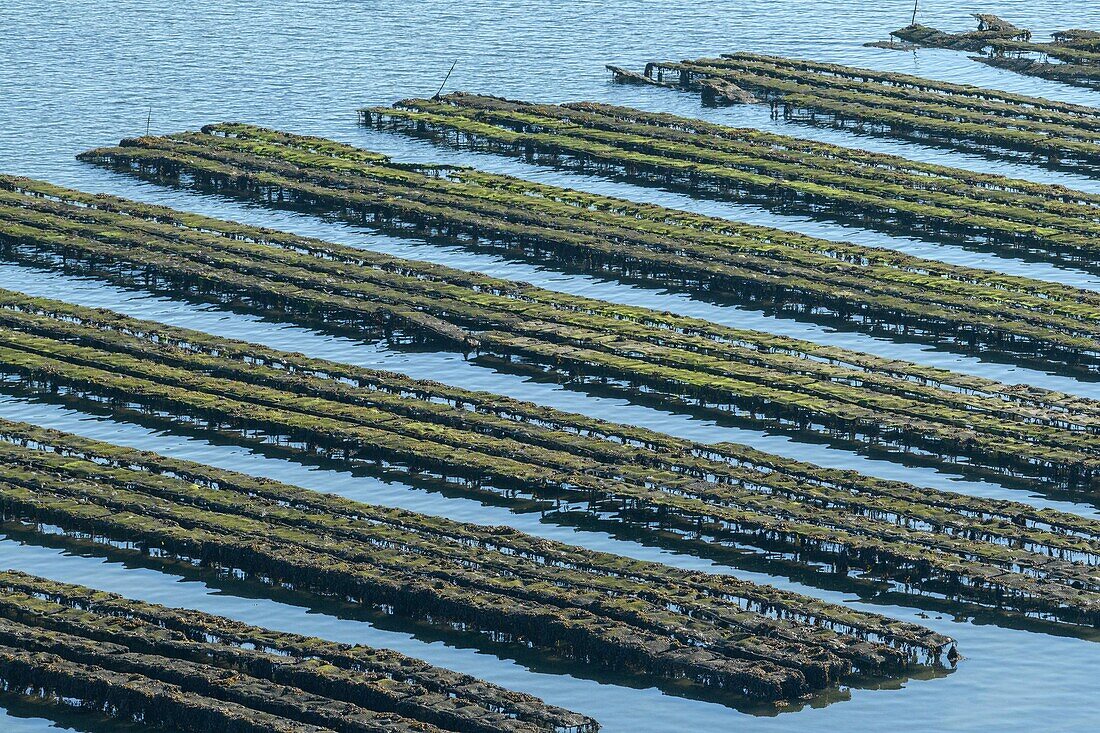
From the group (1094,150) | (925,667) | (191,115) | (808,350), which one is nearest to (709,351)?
(808,350)

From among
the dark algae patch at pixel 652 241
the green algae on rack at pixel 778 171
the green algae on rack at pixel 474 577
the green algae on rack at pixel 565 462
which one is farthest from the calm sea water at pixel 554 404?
the green algae on rack at pixel 778 171

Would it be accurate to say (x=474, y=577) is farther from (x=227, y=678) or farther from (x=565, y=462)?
(x=565, y=462)

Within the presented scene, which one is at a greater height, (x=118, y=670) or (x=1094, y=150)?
(x=1094, y=150)

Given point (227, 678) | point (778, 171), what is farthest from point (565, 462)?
point (778, 171)

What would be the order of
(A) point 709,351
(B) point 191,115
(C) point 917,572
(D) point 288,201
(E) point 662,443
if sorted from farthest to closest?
(B) point 191,115
(D) point 288,201
(A) point 709,351
(E) point 662,443
(C) point 917,572

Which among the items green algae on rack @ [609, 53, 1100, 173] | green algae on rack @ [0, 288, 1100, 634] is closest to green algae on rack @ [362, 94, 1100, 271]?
green algae on rack @ [609, 53, 1100, 173]

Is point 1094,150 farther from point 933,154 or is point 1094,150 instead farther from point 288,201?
Answer: point 288,201
